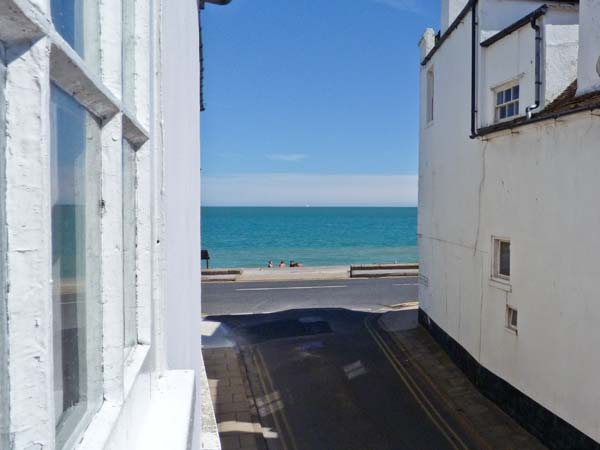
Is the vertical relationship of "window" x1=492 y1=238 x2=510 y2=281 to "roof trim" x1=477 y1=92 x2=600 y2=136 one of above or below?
below

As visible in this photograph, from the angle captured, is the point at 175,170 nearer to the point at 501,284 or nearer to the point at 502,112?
the point at 501,284

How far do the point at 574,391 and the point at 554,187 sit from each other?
132 inches

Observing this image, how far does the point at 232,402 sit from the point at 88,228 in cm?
970

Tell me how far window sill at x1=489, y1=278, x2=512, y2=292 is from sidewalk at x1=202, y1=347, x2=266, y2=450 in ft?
18.4

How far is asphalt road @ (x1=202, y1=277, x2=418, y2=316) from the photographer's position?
19.2 meters

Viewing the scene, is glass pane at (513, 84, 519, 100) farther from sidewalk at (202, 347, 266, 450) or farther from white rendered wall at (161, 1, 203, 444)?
white rendered wall at (161, 1, 203, 444)

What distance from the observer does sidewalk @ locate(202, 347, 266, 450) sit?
28.1ft

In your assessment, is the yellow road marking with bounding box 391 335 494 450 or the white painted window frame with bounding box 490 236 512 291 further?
the white painted window frame with bounding box 490 236 512 291

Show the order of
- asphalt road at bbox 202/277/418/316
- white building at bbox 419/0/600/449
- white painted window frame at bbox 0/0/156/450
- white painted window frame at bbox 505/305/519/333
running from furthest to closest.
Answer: asphalt road at bbox 202/277/418/316 < white painted window frame at bbox 505/305/519/333 < white building at bbox 419/0/600/449 < white painted window frame at bbox 0/0/156/450

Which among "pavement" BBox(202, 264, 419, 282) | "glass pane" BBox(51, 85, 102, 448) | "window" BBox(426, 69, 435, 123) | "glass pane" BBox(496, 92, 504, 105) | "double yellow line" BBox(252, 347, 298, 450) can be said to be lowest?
"double yellow line" BBox(252, 347, 298, 450)

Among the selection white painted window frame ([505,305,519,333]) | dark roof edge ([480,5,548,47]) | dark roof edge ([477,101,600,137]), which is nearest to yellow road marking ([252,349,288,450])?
white painted window frame ([505,305,519,333])

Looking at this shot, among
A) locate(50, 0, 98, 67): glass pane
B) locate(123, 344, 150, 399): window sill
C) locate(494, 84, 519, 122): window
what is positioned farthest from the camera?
locate(494, 84, 519, 122): window

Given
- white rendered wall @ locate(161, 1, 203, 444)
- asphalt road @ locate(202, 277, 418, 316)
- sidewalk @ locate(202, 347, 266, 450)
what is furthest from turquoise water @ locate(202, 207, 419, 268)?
white rendered wall @ locate(161, 1, 203, 444)

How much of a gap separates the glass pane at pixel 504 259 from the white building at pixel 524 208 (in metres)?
0.03
